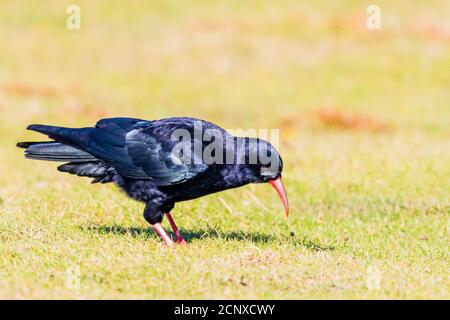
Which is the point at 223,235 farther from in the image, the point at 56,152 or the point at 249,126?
the point at 249,126

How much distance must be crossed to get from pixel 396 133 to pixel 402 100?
272 cm

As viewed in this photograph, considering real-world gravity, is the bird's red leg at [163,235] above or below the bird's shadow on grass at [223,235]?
above

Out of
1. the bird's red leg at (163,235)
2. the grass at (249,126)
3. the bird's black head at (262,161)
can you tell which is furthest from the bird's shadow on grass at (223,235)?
the bird's black head at (262,161)

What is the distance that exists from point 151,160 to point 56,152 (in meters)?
0.94

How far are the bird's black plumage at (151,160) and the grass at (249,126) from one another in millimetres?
481

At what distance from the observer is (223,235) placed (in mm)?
8094

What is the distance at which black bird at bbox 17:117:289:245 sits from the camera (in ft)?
24.7

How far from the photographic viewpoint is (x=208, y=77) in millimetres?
20922

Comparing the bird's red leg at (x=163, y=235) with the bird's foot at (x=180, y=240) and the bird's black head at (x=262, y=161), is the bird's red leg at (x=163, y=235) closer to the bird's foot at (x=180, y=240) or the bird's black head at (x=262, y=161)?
the bird's foot at (x=180, y=240)

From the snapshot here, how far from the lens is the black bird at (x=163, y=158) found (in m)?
7.52
